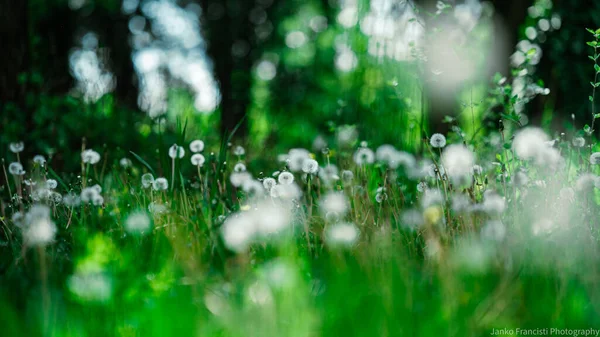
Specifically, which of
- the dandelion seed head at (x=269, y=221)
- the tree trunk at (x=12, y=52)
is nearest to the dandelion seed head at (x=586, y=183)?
the dandelion seed head at (x=269, y=221)

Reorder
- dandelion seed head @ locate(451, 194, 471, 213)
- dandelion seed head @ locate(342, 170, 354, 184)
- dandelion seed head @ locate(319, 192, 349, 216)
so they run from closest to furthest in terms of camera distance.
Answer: dandelion seed head @ locate(451, 194, 471, 213) → dandelion seed head @ locate(319, 192, 349, 216) → dandelion seed head @ locate(342, 170, 354, 184)

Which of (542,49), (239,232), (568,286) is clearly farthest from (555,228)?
(542,49)

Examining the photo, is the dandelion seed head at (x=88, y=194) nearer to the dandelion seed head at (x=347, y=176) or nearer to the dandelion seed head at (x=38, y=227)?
the dandelion seed head at (x=38, y=227)

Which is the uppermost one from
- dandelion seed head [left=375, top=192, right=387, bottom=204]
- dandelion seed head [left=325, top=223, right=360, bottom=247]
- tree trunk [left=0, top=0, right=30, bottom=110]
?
tree trunk [left=0, top=0, right=30, bottom=110]

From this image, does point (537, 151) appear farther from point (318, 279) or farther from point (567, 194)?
point (318, 279)

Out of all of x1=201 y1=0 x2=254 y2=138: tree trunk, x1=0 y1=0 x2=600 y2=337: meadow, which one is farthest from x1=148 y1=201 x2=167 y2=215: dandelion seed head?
x1=201 y1=0 x2=254 y2=138: tree trunk

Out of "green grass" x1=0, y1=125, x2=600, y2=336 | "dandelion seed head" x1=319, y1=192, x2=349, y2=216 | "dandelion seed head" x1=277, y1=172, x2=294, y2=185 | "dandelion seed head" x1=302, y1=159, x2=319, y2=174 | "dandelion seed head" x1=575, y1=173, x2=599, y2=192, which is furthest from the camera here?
"dandelion seed head" x1=302, y1=159, x2=319, y2=174

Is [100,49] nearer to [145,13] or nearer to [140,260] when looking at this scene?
[140,260]

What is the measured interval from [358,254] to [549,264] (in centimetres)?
64

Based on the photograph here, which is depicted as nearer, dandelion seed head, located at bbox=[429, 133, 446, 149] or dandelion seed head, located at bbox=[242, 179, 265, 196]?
dandelion seed head, located at bbox=[242, 179, 265, 196]

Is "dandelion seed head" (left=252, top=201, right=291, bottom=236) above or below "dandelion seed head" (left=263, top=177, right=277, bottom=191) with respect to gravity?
below

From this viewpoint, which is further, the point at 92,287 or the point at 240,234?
the point at 240,234

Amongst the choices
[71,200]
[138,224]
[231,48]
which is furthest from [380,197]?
[231,48]

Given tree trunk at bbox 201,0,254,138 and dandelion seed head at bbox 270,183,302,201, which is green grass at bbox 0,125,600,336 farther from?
tree trunk at bbox 201,0,254,138
